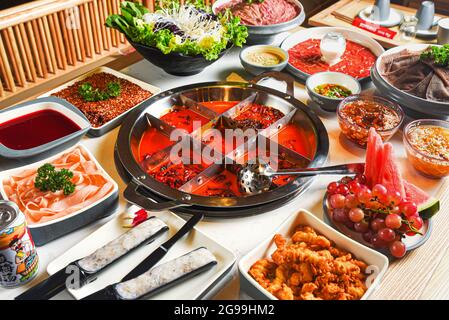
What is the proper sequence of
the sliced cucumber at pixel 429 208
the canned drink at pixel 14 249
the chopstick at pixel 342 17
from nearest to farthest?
the canned drink at pixel 14 249 → the sliced cucumber at pixel 429 208 → the chopstick at pixel 342 17

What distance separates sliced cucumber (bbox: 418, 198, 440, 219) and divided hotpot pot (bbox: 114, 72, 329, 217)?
0.50 meters

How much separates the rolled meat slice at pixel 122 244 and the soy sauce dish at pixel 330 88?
4.15 ft

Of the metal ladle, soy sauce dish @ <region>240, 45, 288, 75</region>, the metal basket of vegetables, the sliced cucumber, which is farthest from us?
soy sauce dish @ <region>240, 45, 288, 75</region>

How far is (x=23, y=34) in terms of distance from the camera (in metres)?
3.52

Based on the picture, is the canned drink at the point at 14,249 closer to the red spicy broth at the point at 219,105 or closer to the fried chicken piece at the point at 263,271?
the fried chicken piece at the point at 263,271

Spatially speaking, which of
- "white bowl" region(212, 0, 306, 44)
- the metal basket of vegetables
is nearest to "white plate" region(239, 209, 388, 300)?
the metal basket of vegetables

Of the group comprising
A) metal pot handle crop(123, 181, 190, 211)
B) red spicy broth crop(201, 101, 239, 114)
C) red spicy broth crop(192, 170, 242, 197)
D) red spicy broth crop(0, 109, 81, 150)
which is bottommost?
red spicy broth crop(192, 170, 242, 197)

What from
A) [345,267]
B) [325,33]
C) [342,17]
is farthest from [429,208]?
[342,17]

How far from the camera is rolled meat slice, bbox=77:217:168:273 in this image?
1588 millimetres

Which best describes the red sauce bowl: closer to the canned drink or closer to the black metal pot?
the black metal pot

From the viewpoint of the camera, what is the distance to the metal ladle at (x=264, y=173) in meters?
1.97

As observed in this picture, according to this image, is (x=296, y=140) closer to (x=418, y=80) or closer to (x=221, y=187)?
(x=221, y=187)

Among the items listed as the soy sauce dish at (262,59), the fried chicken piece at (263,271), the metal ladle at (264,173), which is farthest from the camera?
the soy sauce dish at (262,59)

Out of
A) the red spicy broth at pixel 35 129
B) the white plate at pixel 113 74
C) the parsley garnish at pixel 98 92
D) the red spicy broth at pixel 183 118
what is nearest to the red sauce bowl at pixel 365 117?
the red spicy broth at pixel 183 118
